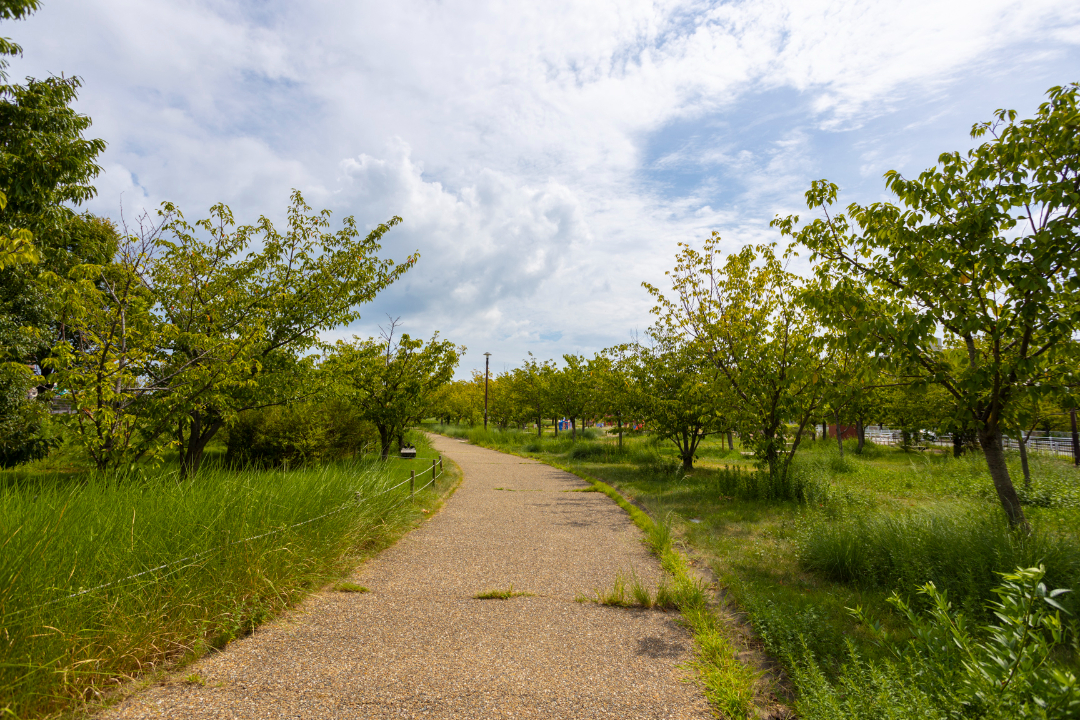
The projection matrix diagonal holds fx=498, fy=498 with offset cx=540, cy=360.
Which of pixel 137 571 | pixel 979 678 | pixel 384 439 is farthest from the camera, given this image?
pixel 384 439

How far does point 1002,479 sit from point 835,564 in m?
1.91

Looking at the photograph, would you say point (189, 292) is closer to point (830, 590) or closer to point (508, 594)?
point (508, 594)

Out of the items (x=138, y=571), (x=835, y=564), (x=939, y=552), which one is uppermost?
(x=138, y=571)

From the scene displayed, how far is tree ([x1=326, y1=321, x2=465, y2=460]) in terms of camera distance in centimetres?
1256

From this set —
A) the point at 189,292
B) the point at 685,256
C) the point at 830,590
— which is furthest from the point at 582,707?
the point at 685,256

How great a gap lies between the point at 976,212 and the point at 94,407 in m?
8.83

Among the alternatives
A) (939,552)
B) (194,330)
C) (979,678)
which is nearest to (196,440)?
(194,330)

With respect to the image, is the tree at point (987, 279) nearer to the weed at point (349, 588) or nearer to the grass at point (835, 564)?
the grass at point (835, 564)

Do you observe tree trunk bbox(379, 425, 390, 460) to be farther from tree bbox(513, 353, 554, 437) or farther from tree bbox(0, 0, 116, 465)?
Answer: tree bbox(513, 353, 554, 437)

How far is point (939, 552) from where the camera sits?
15.0ft

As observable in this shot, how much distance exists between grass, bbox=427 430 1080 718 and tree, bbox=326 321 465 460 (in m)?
6.26

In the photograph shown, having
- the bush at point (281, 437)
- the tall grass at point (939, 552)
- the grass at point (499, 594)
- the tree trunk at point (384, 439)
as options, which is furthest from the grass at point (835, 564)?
the bush at point (281, 437)

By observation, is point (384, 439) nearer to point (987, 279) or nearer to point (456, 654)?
point (456, 654)

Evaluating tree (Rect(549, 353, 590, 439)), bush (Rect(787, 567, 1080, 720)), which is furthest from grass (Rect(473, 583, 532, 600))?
tree (Rect(549, 353, 590, 439))
